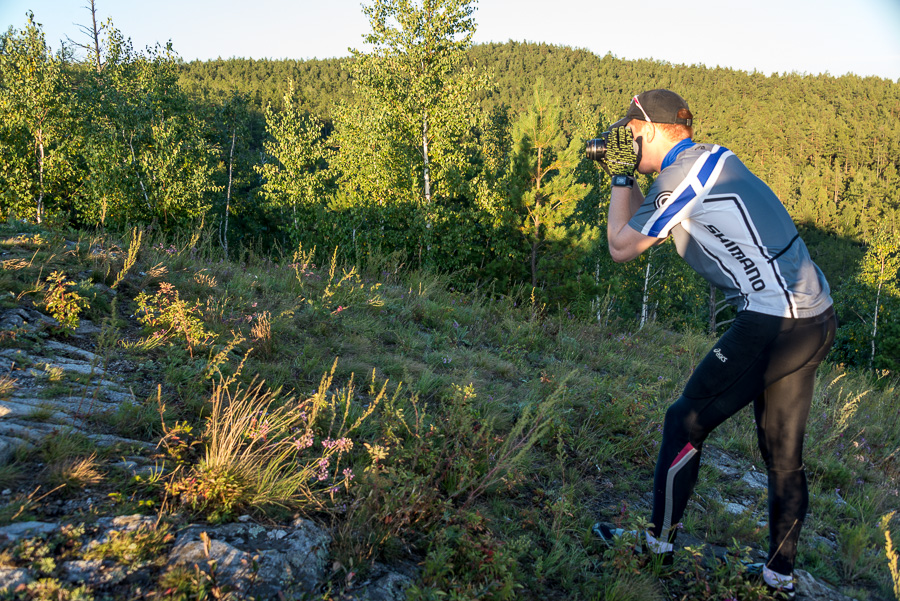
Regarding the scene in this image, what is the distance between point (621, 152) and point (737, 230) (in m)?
0.70

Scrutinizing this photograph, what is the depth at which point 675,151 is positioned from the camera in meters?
2.35

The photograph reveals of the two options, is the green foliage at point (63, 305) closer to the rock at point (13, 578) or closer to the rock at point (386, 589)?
the rock at point (13, 578)

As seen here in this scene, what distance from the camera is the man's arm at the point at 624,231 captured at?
2262 mm

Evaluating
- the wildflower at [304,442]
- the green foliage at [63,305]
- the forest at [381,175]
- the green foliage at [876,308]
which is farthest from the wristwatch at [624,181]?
the green foliage at [876,308]

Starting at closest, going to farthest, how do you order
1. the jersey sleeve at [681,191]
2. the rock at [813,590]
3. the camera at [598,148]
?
the jersey sleeve at [681,191] → the rock at [813,590] → the camera at [598,148]

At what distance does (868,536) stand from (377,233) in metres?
13.1

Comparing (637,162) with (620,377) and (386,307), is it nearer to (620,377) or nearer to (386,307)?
(620,377)

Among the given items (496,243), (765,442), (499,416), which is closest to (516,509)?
(499,416)

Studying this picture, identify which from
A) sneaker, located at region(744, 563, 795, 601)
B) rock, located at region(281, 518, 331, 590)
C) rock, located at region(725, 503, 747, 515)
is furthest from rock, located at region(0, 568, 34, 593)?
rock, located at region(725, 503, 747, 515)

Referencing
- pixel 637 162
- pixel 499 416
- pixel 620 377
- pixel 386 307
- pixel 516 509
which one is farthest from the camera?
pixel 386 307

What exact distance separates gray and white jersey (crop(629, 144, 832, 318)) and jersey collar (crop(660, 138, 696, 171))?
74 millimetres

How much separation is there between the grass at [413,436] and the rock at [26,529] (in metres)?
0.15

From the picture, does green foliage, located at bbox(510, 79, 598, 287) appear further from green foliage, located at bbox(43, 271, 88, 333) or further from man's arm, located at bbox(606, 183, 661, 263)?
green foliage, located at bbox(43, 271, 88, 333)

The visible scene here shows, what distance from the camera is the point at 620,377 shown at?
4797mm
